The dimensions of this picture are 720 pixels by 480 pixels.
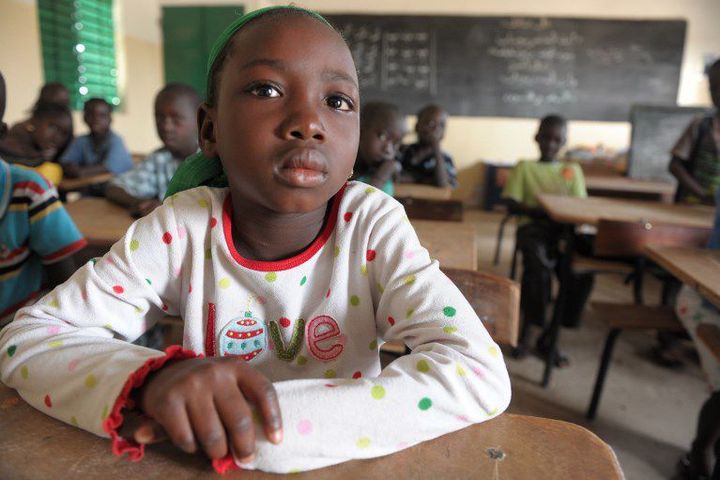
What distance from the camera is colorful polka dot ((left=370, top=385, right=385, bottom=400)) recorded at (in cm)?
52

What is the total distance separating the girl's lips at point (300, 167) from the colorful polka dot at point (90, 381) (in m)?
0.32

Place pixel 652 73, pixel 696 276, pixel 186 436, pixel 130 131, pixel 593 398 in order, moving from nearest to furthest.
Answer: pixel 186 436 < pixel 696 276 < pixel 593 398 < pixel 652 73 < pixel 130 131

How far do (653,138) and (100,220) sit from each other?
455 cm

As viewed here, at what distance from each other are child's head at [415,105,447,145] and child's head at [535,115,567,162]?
0.66 m

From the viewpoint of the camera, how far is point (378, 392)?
52 centimetres

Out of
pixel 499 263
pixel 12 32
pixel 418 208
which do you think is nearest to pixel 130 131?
pixel 12 32

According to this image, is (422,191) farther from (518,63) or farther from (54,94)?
(518,63)

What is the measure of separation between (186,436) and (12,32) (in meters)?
5.52

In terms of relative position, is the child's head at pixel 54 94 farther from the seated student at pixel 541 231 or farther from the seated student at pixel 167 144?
the seated student at pixel 541 231

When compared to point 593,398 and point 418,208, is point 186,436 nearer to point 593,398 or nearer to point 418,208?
point 418,208

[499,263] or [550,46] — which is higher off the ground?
[550,46]

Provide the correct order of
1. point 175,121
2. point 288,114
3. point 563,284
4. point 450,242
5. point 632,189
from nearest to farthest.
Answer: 1. point 288,114
2. point 450,242
3. point 175,121
4. point 563,284
5. point 632,189

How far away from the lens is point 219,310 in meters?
0.79

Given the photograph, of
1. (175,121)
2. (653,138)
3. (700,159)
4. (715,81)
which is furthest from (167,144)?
(653,138)
